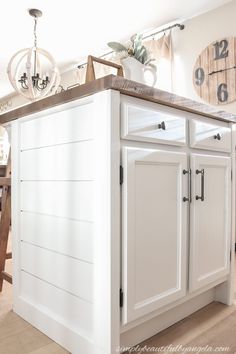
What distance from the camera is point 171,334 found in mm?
1339

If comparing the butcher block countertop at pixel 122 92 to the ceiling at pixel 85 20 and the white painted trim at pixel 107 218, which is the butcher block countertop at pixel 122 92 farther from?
the ceiling at pixel 85 20

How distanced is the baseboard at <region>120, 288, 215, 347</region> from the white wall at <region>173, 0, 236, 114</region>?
7.33ft

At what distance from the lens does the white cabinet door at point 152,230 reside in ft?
3.60

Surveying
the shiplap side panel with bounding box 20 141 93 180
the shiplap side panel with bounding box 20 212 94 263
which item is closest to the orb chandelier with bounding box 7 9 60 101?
the shiplap side panel with bounding box 20 141 93 180

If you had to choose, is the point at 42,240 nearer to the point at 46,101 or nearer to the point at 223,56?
the point at 46,101

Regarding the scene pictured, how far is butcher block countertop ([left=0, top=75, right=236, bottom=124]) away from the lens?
3.42 ft

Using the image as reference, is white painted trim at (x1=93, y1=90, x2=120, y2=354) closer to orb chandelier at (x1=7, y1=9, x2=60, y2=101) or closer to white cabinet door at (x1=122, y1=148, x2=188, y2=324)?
white cabinet door at (x1=122, y1=148, x2=188, y2=324)

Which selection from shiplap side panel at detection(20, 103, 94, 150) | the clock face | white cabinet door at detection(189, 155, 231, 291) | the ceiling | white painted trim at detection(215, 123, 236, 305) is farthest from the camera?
the ceiling

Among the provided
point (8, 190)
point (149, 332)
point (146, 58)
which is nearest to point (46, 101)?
point (146, 58)

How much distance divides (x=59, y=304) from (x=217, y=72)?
300 cm

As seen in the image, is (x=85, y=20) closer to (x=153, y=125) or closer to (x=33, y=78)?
(x=33, y=78)

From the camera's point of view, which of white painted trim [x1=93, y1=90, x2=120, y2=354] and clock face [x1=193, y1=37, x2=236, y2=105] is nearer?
white painted trim [x1=93, y1=90, x2=120, y2=354]

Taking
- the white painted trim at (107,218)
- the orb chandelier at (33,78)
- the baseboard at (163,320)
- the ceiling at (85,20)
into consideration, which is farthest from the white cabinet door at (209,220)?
the ceiling at (85,20)

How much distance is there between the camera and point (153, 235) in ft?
3.95
